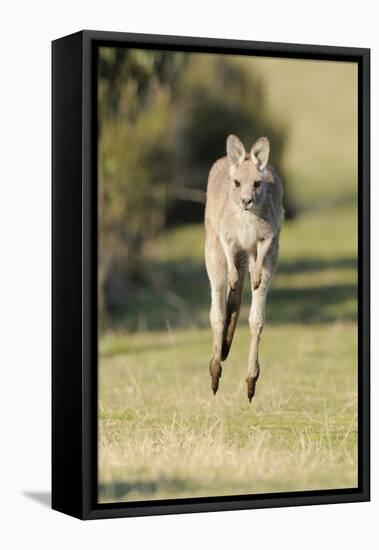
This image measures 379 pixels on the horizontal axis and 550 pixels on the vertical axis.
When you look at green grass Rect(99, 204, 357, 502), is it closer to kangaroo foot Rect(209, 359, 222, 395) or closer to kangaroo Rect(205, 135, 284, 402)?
kangaroo foot Rect(209, 359, 222, 395)

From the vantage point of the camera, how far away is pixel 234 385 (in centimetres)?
1202

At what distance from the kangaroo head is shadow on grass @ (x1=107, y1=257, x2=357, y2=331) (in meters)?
4.86

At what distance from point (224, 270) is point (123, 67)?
2430 mm

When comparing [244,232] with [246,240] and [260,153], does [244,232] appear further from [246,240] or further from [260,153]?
[260,153]

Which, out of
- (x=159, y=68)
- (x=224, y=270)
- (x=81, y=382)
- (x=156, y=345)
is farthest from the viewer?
(x=156, y=345)

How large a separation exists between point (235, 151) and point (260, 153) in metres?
0.19

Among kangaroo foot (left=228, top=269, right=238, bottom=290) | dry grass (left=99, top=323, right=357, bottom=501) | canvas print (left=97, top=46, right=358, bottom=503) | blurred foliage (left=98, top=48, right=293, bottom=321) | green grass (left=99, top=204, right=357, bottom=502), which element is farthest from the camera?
blurred foliage (left=98, top=48, right=293, bottom=321)

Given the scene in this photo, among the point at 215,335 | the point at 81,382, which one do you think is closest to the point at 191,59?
the point at 215,335

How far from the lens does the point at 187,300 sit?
17797mm

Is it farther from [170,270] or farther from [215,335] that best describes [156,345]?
[215,335]

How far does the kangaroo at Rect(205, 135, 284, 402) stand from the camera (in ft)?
36.9

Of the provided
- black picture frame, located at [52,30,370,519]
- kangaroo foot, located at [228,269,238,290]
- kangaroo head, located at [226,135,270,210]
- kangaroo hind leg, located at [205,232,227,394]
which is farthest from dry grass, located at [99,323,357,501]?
kangaroo head, located at [226,135,270,210]

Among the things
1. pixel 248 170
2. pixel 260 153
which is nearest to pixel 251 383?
pixel 248 170

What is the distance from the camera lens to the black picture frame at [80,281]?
33.4ft
